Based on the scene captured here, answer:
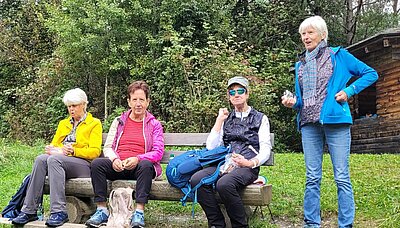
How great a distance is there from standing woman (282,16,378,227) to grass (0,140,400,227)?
2.23 ft

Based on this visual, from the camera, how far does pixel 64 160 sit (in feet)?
15.0

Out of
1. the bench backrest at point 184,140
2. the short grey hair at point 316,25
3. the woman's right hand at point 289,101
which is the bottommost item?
the bench backrest at point 184,140

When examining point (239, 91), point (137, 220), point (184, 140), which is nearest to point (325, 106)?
point (239, 91)

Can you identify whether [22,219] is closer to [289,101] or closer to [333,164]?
[289,101]

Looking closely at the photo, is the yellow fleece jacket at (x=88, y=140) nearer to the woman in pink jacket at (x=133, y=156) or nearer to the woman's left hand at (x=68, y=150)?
the woman's left hand at (x=68, y=150)

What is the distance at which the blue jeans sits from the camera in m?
3.90

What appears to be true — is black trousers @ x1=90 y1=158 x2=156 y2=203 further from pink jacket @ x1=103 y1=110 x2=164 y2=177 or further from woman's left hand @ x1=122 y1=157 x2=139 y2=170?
pink jacket @ x1=103 y1=110 x2=164 y2=177

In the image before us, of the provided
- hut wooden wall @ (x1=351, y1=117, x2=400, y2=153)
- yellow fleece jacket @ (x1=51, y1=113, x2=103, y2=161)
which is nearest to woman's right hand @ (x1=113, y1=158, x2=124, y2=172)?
yellow fleece jacket @ (x1=51, y1=113, x2=103, y2=161)

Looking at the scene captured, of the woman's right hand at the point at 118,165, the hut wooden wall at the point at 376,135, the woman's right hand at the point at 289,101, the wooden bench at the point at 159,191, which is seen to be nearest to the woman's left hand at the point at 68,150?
the wooden bench at the point at 159,191

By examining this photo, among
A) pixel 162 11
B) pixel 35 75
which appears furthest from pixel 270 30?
pixel 35 75

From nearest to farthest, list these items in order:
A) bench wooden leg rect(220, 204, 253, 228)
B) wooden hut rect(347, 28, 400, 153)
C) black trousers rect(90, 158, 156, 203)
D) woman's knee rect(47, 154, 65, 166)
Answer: black trousers rect(90, 158, 156, 203) < bench wooden leg rect(220, 204, 253, 228) < woman's knee rect(47, 154, 65, 166) < wooden hut rect(347, 28, 400, 153)

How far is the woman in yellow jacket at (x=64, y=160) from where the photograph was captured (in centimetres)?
436

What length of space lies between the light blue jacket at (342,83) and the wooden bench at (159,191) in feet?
2.40

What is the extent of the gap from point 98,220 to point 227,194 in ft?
4.01
